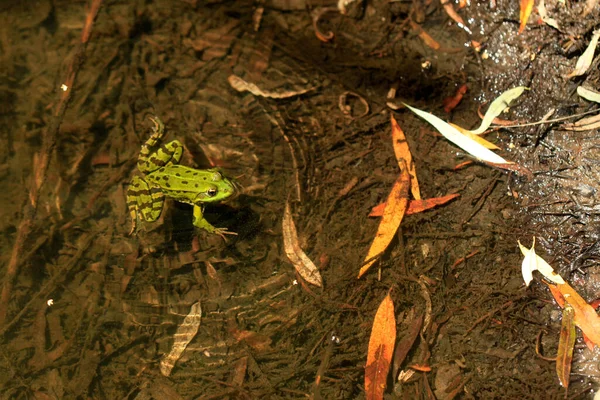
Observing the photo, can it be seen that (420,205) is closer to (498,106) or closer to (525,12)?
(498,106)

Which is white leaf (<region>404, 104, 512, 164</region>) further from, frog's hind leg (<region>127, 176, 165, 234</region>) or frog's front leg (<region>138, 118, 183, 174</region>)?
frog's hind leg (<region>127, 176, 165, 234</region>)

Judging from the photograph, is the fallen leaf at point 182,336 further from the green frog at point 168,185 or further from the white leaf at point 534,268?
the white leaf at point 534,268

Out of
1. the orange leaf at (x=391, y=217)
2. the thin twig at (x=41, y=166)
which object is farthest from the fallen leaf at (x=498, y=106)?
the thin twig at (x=41, y=166)

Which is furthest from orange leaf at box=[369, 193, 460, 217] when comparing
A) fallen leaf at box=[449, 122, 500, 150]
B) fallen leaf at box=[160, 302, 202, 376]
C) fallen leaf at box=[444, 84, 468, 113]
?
fallen leaf at box=[160, 302, 202, 376]

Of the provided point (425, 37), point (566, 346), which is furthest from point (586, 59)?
point (566, 346)

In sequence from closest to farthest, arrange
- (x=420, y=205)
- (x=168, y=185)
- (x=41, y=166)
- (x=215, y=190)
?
(x=215, y=190)
(x=168, y=185)
(x=420, y=205)
(x=41, y=166)
